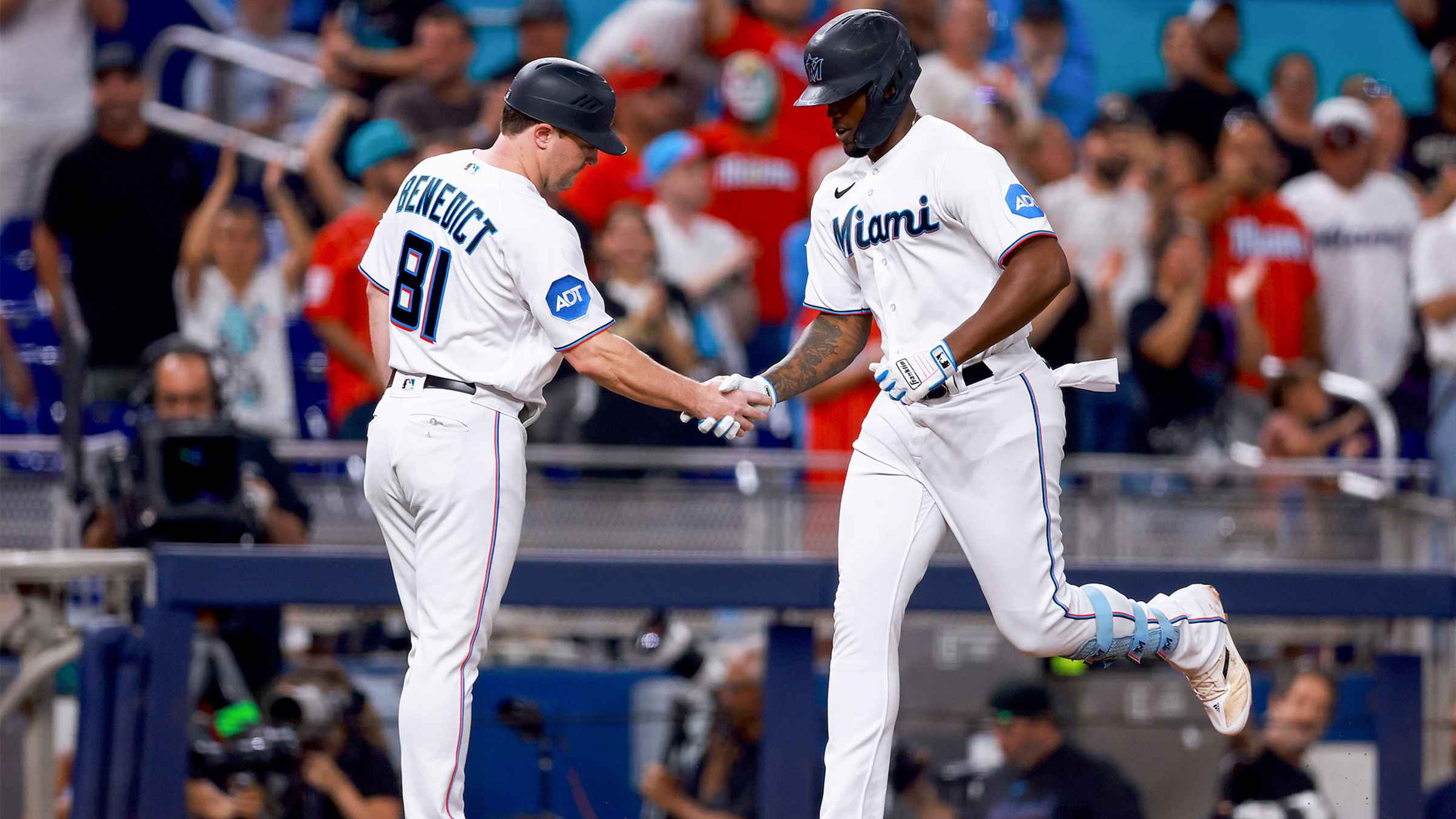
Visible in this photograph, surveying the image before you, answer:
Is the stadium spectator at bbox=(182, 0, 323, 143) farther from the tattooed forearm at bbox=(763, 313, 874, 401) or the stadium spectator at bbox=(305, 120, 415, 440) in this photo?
the tattooed forearm at bbox=(763, 313, 874, 401)

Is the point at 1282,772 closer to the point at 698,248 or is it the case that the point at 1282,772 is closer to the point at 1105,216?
the point at 1105,216

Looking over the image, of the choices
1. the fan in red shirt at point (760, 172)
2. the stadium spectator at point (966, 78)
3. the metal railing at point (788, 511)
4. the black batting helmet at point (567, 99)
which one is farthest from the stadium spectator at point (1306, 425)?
the black batting helmet at point (567, 99)

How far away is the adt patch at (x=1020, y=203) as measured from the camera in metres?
3.78

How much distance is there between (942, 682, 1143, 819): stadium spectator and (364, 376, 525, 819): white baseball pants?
183cm

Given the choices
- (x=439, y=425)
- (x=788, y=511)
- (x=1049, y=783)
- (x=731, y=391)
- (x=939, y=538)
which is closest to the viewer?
(x=439, y=425)

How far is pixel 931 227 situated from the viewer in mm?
3883

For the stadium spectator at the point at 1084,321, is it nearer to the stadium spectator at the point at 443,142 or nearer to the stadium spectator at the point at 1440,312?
the stadium spectator at the point at 1440,312

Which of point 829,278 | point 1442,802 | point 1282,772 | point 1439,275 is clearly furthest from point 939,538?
point 1439,275

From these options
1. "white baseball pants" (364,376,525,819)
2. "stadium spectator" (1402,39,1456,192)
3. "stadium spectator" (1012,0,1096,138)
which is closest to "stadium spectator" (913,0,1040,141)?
"stadium spectator" (1012,0,1096,138)

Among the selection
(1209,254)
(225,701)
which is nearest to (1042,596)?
(225,701)

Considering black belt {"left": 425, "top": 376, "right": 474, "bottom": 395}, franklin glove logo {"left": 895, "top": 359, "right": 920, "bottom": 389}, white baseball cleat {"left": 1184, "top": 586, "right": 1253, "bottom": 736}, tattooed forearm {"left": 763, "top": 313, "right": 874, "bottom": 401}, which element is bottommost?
white baseball cleat {"left": 1184, "top": 586, "right": 1253, "bottom": 736}

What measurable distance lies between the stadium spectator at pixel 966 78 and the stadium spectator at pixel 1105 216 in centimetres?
37

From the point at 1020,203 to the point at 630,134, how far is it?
466 centimetres

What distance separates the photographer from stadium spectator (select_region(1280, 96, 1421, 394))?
8203 millimetres
